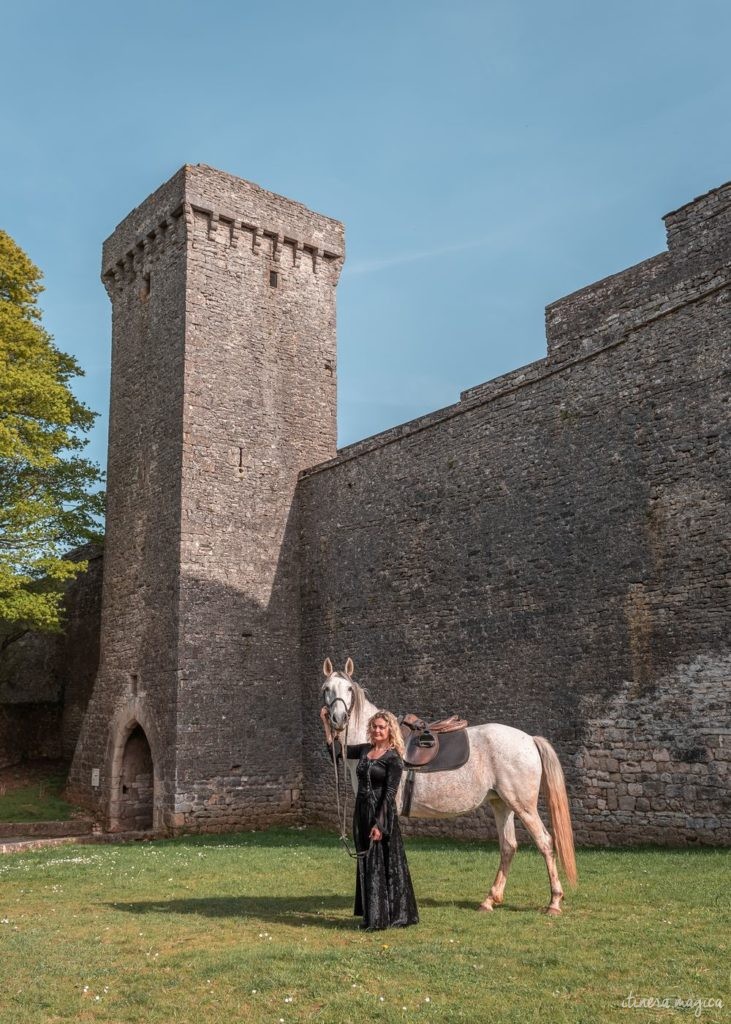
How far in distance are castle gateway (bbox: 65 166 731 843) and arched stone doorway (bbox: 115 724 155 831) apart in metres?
0.06

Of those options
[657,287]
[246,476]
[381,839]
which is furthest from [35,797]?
[657,287]

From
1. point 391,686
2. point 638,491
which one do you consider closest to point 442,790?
point 638,491

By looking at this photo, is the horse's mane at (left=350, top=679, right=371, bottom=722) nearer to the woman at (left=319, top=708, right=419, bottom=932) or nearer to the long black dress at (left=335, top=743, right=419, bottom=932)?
the woman at (left=319, top=708, right=419, bottom=932)

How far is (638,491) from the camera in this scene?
12.7 meters

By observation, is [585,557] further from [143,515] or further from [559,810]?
[143,515]

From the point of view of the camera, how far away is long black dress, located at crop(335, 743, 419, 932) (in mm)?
7094

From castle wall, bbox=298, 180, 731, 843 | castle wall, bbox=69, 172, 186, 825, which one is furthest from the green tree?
castle wall, bbox=298, 180, 731, 843

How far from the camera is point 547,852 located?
7.78 m

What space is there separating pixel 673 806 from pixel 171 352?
42.6 ft

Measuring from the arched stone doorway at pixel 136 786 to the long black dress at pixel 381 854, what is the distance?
11.5 metres

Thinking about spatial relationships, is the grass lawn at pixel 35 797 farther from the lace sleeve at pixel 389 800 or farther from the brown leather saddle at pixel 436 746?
the lace sleeve at pixel 389 800

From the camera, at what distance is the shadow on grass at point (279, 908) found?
764cm

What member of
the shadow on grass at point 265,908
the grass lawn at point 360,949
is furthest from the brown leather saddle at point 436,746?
the shadow on grass at point 265,908

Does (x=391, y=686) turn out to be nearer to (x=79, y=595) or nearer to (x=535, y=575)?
(x=535, y=575)
